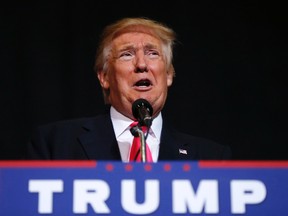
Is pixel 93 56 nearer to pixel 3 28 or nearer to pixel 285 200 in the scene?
pixel 3 28

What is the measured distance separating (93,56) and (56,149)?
936 millimetres

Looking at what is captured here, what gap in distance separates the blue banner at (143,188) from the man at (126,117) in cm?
61

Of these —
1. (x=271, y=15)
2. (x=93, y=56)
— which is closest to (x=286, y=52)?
(x=271, y=15)

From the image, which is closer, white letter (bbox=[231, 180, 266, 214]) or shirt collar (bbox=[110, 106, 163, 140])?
white letter (bbox=[231, 180, 266, 214])

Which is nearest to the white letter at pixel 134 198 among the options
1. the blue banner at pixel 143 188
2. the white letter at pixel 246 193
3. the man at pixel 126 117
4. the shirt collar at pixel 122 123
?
the blue banner at pixel 143 188

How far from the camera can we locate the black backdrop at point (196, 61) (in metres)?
2.43

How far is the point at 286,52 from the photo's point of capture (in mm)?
2613

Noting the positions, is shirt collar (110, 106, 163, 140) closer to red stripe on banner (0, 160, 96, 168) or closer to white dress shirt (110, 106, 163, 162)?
white dress shirt (110, 106, 163, 162)

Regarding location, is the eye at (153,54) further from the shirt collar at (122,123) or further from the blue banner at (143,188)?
the blue banner at (143,188)

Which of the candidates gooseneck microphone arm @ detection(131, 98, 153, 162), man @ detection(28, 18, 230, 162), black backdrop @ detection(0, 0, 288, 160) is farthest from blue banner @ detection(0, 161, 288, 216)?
black backdrop @ detection(0, 0, 288, 160)

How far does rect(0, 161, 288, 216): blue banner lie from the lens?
905 mm

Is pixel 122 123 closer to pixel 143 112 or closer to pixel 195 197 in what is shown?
pixel 143 112

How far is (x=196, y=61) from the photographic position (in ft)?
8.45

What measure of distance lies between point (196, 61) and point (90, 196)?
1722 millimetres
